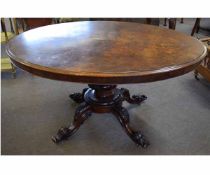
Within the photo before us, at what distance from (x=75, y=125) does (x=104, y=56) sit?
0.64 metres

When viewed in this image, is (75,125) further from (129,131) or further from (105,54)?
(105,54)

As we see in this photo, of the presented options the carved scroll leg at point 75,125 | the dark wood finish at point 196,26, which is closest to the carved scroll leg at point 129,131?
the carved scroll leg at point 75,125

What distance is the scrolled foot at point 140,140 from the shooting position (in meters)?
1.50

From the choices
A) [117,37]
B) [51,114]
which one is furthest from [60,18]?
[117,37]

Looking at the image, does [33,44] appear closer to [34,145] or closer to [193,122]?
[34,145]

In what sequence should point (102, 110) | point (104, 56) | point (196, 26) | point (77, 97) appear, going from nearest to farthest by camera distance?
1. point (104, 56)
2. point (102, 110)
3. point (77, 97)
4. point (196, 26)

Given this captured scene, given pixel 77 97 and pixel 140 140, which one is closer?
pixel 140 140

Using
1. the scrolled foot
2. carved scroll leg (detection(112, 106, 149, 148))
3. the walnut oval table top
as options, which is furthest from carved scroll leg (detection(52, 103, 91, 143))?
the walnut oval table top

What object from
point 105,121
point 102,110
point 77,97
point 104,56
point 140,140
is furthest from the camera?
point 77,97

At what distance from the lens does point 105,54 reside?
1.15 meters

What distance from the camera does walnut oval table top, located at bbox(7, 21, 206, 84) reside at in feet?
3.19

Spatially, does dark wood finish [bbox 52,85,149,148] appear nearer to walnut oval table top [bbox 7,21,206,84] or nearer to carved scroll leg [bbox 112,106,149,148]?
carved scroll leg [bbox 112,106,149,148]

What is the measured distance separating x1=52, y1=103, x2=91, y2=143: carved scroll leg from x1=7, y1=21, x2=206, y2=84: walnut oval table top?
491 mm

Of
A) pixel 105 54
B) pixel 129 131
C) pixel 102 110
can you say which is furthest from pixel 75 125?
pixel 105 54
